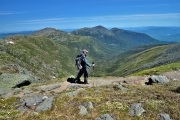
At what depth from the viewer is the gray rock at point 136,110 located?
1916 cm

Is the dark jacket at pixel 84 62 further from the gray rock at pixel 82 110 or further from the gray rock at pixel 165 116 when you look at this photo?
the gray rock at pixel 165 116

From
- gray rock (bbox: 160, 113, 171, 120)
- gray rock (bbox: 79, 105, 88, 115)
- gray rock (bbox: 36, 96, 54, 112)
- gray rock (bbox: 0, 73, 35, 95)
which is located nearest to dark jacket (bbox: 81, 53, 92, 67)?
gray rock (bbox: 36, 96, 54, 112)

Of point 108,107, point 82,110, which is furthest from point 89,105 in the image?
point 108,107

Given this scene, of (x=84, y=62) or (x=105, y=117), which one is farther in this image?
(x=84, y=62)

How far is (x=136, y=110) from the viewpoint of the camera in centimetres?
1950

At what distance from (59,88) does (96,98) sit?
1157 centimetres

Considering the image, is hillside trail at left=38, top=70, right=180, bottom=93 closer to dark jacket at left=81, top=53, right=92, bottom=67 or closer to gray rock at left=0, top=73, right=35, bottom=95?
dark jacket at left=81, top=53, right=92, bottom=67

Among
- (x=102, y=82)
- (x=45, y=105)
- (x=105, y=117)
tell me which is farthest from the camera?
(x=102, y=82)

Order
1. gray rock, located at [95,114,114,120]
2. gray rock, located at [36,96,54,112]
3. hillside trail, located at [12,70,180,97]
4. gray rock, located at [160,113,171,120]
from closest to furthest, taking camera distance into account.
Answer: gray rock, located at [160,113,171,120] → gray rock, located at [95,114,114,120] → gray rock, located at [36,96,54,112] → hillside trail, located at [12,70,180,97]

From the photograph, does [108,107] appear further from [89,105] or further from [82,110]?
[82,110]

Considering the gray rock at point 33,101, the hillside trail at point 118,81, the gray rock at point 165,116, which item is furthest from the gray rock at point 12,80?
the gray rock at point 165,116

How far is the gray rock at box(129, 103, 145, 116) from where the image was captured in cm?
1916

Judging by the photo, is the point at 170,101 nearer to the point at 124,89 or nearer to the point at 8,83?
the point at 124,89

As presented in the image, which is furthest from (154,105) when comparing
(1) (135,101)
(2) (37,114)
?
(2) (37,114)
